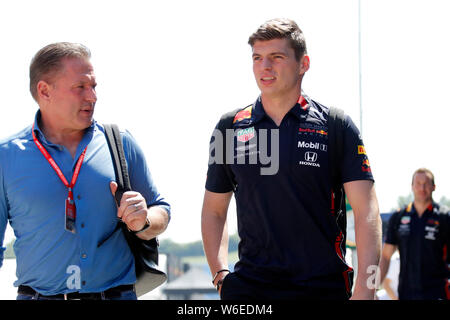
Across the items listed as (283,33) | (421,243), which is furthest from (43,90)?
(421,243)

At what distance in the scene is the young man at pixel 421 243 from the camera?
8.38m

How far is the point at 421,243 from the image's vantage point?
852 cm

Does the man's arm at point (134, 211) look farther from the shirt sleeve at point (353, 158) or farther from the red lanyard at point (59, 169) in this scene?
the shirt sleeve at point (353, 158)

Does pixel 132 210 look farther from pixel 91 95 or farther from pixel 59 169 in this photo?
pixel 91 95

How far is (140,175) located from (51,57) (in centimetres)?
81

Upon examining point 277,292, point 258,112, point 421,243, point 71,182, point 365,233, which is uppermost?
point 258,112

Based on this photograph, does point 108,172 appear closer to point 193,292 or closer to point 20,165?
point 20,165

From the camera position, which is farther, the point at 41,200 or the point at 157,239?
the point at 157,239

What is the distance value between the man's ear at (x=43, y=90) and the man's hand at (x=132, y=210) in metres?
0.78

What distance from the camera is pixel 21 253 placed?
3795 mm
